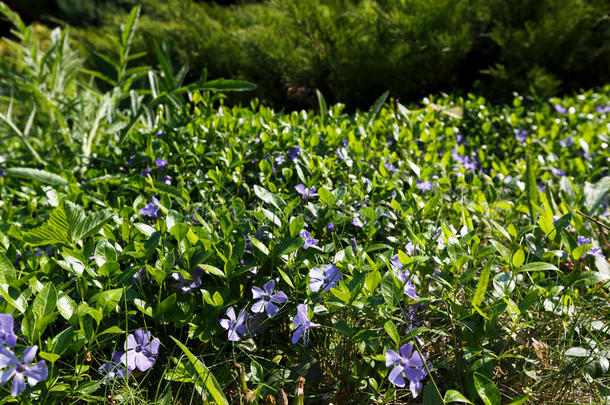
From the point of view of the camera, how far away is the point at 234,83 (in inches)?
96.1

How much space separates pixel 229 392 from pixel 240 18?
441cm

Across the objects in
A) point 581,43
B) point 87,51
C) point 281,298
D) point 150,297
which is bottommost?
point 87,51

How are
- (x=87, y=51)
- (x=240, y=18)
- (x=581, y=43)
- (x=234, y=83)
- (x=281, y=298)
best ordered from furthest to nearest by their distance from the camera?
(x=87, y=51) → (x=240, y=18) → (x=581, y=43) → (x=234, y=83) → (x=281, y=298)

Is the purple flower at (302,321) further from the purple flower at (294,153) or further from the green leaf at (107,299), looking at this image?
the purple flower at (294,153)

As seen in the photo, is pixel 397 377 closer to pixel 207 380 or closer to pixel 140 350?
pixel 207 380

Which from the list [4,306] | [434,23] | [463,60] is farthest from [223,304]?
[463,60]

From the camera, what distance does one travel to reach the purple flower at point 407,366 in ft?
3.40

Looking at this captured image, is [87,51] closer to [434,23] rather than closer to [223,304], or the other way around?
[434,23]

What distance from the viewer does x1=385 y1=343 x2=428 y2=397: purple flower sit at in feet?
3.40

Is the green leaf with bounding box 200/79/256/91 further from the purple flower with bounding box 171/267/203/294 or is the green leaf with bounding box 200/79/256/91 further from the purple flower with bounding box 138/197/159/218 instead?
the purple flower with bounding box 171/267/203/294

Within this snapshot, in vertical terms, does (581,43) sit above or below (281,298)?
above

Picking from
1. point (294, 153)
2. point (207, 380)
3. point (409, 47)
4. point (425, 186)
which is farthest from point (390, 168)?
point (409, 47)

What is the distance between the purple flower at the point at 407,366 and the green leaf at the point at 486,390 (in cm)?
12

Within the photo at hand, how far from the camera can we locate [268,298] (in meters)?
1.24
